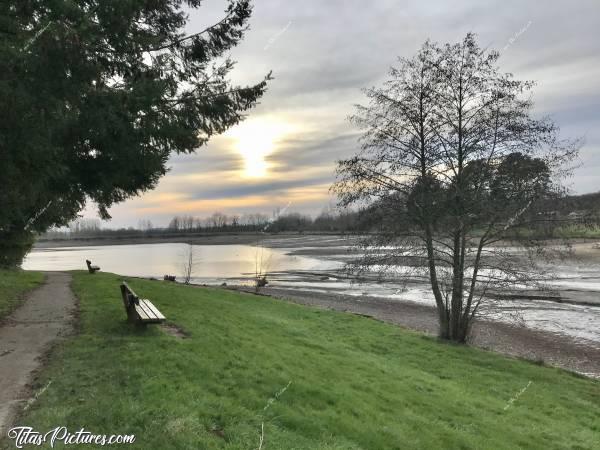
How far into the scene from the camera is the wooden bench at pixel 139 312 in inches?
340

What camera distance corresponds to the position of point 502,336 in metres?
21.4

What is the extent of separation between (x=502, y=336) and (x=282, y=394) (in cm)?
1779

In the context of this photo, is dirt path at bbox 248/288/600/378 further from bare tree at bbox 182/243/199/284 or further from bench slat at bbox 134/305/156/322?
bench slat at bbox 134/305/156/322

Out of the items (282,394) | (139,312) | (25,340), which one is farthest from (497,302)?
(25,340)

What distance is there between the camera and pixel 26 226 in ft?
53.8

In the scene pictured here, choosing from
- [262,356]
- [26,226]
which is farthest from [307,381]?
[26,226]

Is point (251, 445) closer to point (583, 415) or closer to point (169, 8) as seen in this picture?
point (583, 415)

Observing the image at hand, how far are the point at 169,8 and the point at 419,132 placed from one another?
9456 mm

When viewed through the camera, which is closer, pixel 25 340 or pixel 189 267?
pixel 25 340

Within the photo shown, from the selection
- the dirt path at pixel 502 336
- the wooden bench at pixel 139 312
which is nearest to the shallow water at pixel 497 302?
the dirt path at pixel 502 336

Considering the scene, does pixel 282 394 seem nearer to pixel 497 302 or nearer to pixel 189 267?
pixel 497 302

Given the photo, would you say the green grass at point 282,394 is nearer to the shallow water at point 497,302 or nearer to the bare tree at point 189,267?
the shallow water at point 497,302

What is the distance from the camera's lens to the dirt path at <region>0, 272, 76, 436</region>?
19.1 ft

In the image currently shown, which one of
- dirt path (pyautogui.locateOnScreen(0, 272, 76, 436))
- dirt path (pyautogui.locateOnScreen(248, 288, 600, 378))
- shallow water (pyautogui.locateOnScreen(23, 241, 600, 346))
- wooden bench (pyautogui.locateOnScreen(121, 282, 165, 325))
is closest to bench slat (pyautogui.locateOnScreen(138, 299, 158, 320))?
wooden bench (pyautogui.locateOnScreen(121, 282, 165, 325))
